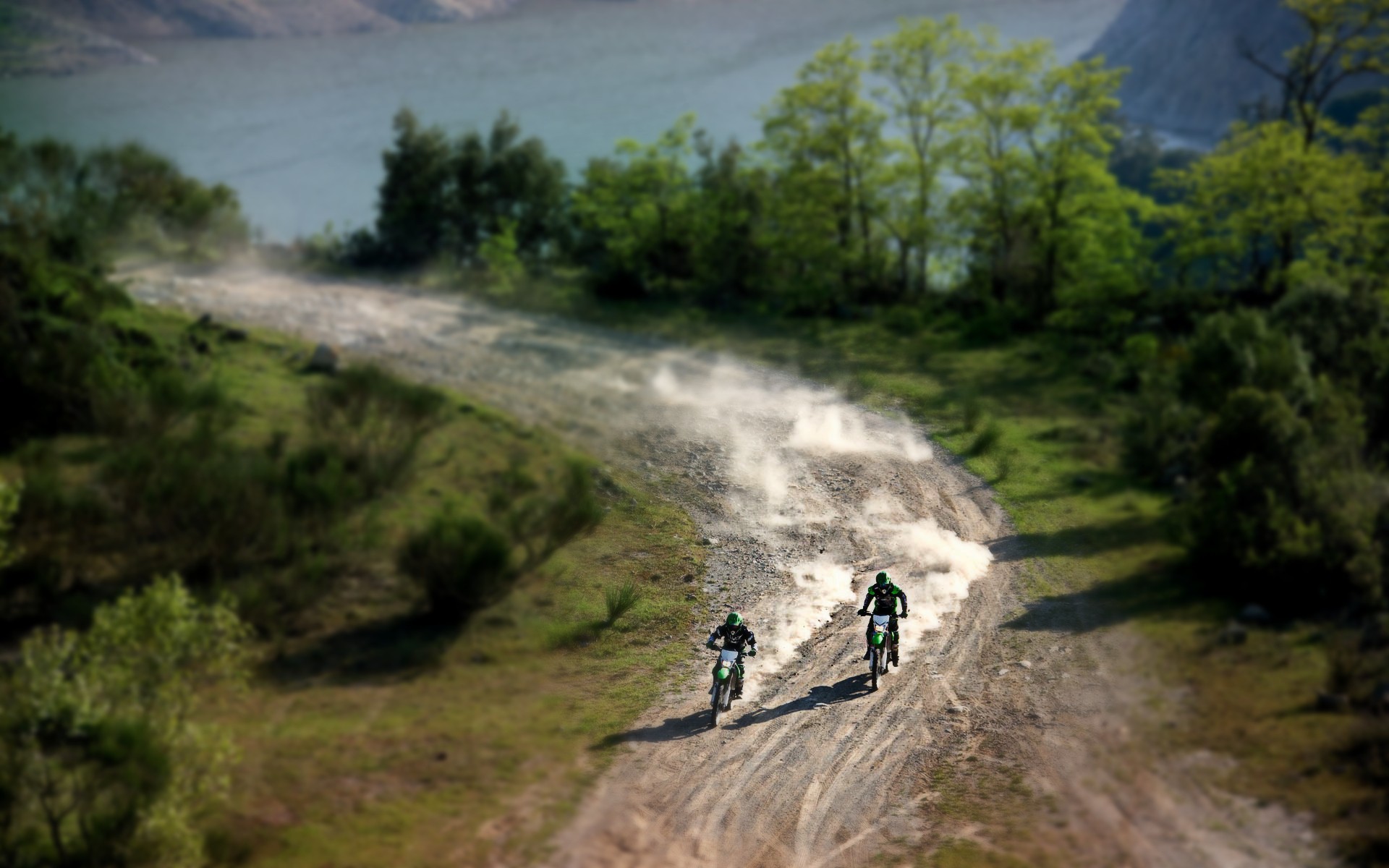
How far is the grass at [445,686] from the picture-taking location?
12.4 metres

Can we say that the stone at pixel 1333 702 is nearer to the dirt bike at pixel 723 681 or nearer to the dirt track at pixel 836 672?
the dirt track at pixel 836 672

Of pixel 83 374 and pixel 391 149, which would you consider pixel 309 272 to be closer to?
pixel 391 149

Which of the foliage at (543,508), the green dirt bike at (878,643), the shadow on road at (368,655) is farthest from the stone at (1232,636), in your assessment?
the shadow on road at (368,655)

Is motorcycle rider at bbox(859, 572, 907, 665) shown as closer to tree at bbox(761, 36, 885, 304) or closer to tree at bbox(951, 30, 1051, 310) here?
tree at bbox(761, 36, 885, 304)

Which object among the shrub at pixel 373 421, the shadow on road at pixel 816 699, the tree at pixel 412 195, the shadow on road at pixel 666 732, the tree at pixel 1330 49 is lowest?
the shadow on road at pixel 666 732

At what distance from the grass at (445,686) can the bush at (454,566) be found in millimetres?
315

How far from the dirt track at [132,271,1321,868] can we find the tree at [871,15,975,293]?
16.3 m

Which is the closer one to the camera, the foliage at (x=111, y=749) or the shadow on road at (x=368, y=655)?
the foliage at (x=111, y=749)

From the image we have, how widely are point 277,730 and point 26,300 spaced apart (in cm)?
1593

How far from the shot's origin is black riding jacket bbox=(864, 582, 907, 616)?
16344 mm

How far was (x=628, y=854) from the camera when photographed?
41.0 feet

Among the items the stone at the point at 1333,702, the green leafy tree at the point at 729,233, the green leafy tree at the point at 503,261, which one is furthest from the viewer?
the green leafy tree at the point at 729,233

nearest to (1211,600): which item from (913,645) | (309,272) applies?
(913,645)

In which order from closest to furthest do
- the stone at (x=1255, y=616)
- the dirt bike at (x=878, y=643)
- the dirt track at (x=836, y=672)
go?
the dirt track at (x=836, y=672), the dirt bike at (x=878, y=643), the stone at (x=1255, y=616)
